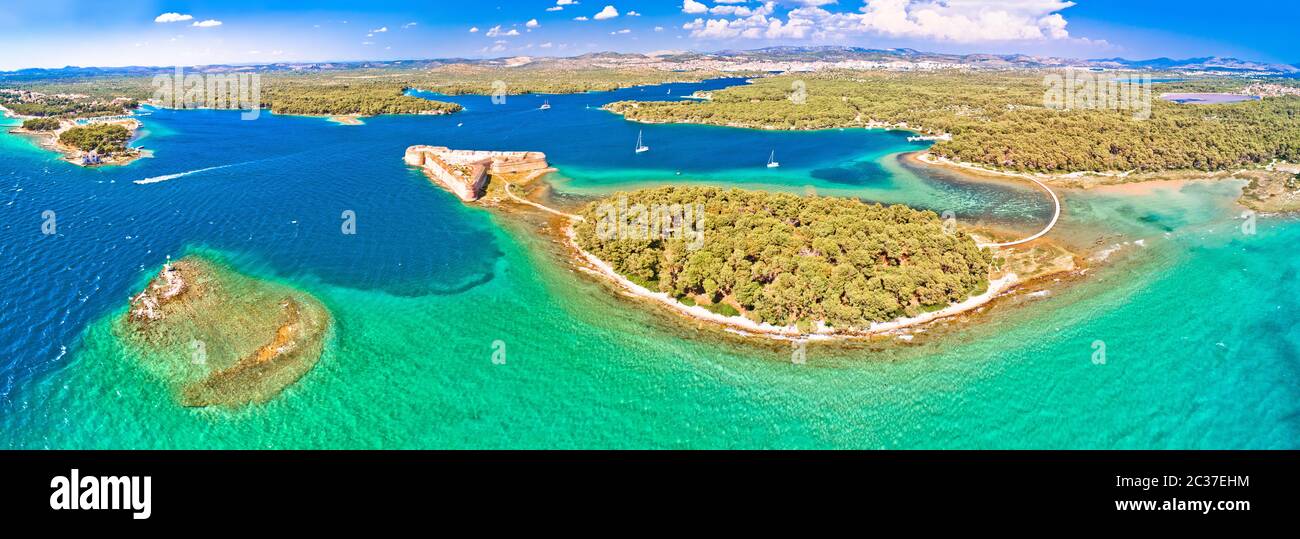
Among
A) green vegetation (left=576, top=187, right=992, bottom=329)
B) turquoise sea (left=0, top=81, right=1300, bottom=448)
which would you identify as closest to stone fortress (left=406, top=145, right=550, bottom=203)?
turquoise sea (left=0, top=81, right=1300, bottom=448)

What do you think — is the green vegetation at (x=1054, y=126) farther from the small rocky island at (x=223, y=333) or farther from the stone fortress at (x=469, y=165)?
the small rocky island at (x=223, y=333)

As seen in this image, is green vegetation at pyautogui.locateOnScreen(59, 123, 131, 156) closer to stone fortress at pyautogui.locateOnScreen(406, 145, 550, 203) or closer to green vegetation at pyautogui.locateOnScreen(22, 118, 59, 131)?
green vegetation at pyautogui.locateOnScreen(22, 118, 59, 131)

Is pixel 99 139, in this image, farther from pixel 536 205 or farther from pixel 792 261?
A: pixel 792 261

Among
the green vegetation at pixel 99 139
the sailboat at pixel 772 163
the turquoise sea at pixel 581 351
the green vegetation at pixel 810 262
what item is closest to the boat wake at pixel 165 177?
the turquoise sea at pixel 581 351

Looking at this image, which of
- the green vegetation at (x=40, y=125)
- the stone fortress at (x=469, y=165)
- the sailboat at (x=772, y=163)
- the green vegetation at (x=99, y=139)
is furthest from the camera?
the green vegetation at (x=40, y=125)


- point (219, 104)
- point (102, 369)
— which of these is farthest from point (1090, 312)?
point (219, 104)

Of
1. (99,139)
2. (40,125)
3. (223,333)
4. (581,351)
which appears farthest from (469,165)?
(40,125)
